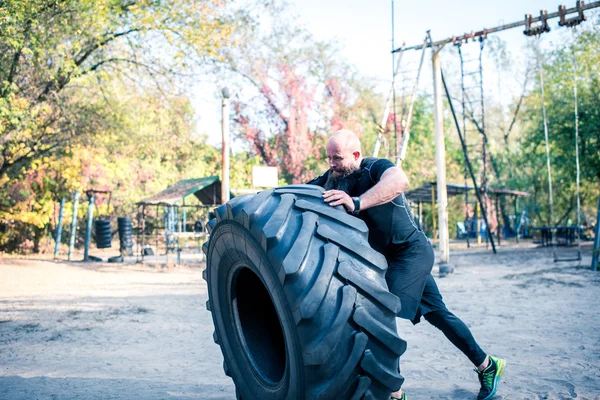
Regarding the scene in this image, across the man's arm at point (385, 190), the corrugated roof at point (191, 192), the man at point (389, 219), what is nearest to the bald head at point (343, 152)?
the man at point (389, 219)

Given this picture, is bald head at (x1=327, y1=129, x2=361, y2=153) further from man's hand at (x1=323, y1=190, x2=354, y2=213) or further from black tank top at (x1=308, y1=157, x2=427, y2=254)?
man's hand at (x1=323, y1=190, x2=354, y2=213)

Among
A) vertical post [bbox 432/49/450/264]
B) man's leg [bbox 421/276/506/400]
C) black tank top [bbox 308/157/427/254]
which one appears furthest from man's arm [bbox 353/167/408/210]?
vertical post [bbox 432/49/450/264]

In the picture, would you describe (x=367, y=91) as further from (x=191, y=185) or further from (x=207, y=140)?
(x=191, y=185)

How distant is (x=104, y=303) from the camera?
850 centimetres

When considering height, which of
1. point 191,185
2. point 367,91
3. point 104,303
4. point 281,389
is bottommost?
point 104,303

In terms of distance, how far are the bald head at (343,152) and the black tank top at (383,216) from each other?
9 cm

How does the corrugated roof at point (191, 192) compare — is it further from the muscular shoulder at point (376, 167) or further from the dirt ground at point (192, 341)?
the muscular shoulder at point (376, 167)

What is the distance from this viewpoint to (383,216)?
301cm

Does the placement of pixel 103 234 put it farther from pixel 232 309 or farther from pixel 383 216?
pixel 383 216

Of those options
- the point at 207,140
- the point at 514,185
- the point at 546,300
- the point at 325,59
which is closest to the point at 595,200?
the point at 514,185

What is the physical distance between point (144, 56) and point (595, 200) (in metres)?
28.7

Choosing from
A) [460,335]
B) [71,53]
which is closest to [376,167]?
[460,335]

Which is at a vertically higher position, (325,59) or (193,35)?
(325,59)

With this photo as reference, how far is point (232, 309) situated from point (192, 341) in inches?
115
